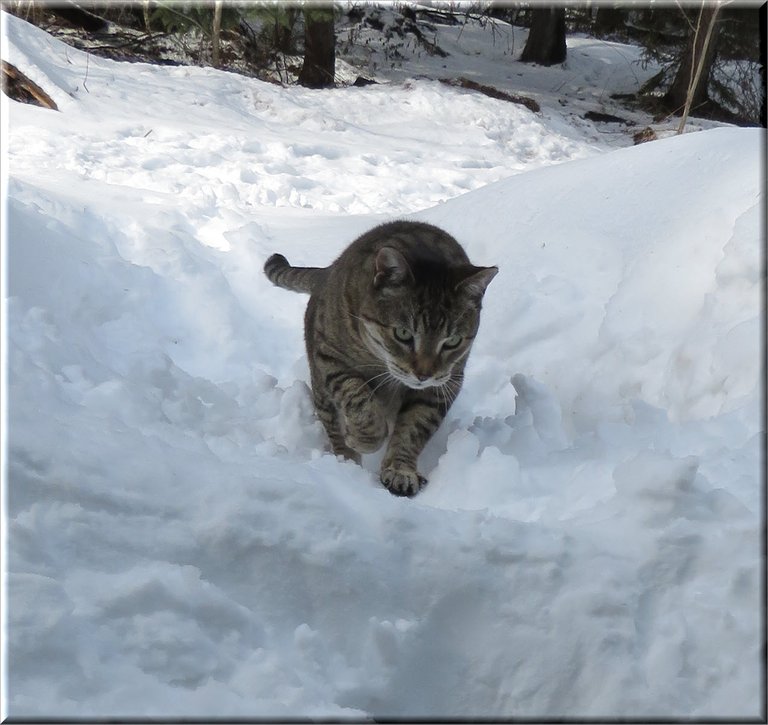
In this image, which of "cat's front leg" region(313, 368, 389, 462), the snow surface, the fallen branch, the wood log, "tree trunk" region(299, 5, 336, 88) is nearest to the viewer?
the snow surface

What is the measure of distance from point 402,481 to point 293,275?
142cm

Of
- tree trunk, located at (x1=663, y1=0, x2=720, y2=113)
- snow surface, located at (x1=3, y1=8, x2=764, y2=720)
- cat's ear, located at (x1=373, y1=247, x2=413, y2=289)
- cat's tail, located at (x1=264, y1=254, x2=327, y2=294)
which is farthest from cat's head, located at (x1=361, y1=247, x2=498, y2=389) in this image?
tree trunk, located at (x1=663, y1=0, x2=720, y2=113)

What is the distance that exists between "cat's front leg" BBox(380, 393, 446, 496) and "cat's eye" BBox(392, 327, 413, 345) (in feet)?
0.97

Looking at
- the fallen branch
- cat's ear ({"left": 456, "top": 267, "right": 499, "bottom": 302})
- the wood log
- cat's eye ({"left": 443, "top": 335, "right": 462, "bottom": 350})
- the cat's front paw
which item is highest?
cat's ear ({"left": 456, "top": 267, "right": 499, "bottom": 302})

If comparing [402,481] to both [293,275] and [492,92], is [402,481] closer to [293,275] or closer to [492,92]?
[293,275]

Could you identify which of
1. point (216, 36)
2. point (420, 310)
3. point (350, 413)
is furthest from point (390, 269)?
point (216, 36)

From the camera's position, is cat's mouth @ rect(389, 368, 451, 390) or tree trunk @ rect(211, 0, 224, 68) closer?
cat's mouth @ rect(389, 368, 451, 390)

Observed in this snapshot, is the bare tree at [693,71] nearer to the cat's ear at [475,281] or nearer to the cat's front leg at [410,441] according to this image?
the cat's ear at [475,281]

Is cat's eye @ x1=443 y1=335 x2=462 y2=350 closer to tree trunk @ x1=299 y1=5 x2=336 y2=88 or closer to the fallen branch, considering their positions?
the fallen branch

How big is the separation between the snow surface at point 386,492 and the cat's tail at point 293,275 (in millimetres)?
370

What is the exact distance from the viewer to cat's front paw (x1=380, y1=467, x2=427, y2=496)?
9.09ft

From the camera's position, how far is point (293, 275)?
12.4ft

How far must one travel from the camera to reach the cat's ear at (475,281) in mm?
2887

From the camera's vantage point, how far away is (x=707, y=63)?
11.5 metres
